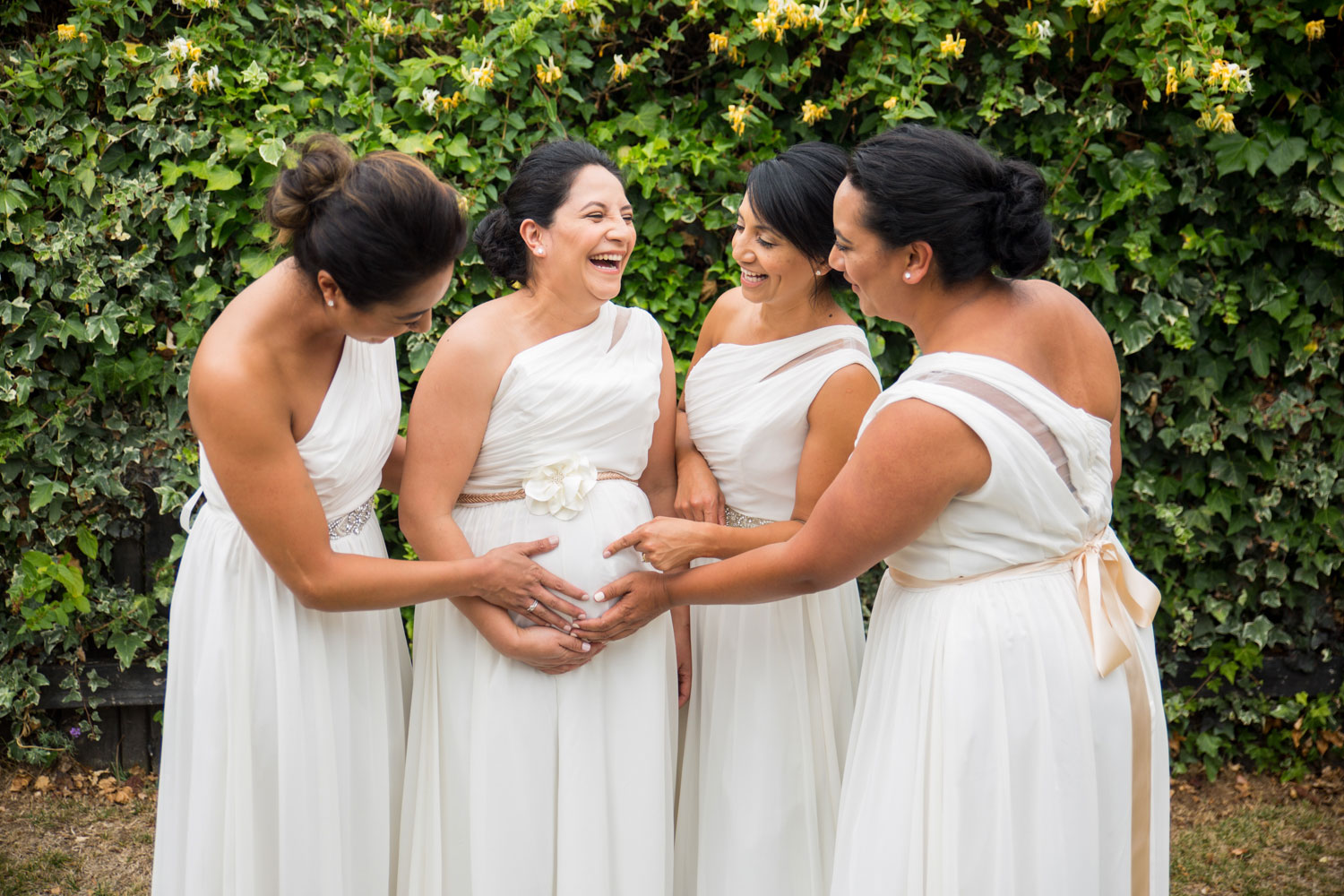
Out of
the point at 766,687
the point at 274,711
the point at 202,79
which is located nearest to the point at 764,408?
the point at 766,687

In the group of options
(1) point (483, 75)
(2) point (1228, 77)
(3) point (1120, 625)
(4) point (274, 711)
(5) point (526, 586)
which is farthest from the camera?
(1) point (483, 75)

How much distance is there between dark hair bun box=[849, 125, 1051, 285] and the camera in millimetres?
1962

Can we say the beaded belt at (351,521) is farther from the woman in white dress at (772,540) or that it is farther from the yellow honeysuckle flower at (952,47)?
the yellow honeysuckle flower at (952,47)

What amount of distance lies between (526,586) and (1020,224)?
4.27 ft

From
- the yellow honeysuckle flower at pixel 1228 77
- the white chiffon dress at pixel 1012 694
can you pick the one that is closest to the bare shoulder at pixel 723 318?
the white chiffon dress at pixel 1012 694

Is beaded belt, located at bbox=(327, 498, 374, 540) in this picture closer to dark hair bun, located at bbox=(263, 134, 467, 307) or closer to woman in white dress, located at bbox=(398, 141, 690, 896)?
woman in white dress, located at bbox=(398, 141, 690, 896)

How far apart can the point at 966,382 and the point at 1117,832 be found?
3.11 ft

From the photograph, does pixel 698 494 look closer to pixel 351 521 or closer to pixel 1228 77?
pixel 351 521

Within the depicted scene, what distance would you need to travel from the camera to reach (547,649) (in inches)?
93.1

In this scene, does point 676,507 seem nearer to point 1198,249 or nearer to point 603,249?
point 603,249

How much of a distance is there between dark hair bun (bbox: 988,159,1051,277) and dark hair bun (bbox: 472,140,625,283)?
3.28 ft

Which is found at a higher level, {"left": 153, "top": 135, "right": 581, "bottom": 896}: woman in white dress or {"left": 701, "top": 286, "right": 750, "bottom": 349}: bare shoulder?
{"left": 701, "top": 286, "right": 750, "bottom": 349}: bare shoulder

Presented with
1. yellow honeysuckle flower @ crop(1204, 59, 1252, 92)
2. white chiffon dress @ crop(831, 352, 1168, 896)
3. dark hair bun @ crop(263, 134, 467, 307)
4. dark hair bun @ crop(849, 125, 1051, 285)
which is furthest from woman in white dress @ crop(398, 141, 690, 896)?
yellow honeysuckle flower @ crop(1204, 59, 1252, 92)

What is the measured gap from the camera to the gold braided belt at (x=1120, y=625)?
2.00 metres
